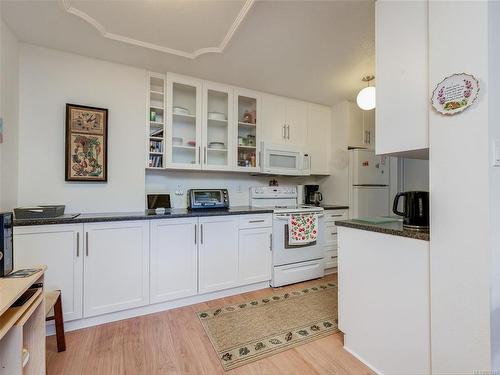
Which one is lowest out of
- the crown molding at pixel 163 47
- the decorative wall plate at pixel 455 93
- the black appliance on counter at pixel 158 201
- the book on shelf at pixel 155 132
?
the black appliance on counter at pixel 158 201

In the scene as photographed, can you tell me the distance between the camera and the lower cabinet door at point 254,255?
8.38 ft

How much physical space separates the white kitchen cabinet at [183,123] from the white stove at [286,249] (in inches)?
37.1

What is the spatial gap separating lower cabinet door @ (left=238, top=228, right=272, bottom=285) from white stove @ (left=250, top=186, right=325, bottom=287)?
84mm

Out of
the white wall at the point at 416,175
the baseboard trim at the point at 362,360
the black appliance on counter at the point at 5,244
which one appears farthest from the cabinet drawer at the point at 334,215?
the black appliance on counter at the point at 5,244

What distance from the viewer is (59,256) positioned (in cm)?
182

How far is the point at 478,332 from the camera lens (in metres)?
1.01

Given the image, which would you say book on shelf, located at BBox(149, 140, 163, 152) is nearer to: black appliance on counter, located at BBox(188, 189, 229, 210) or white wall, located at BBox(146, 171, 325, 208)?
white wall, located at BBox(146, 171, 325, 208)

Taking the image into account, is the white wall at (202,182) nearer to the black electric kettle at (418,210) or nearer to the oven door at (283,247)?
the oven door at (283,247)

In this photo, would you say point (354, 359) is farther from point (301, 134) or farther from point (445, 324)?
point (301, 134)

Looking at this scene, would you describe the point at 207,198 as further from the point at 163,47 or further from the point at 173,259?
the point at 163,47

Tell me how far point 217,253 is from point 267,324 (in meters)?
0.81

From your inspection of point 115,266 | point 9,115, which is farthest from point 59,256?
point 9,115

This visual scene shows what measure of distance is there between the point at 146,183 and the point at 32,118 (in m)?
1.13

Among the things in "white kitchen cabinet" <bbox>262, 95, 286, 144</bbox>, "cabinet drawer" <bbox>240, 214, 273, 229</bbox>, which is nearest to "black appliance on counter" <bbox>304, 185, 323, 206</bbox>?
"white kitchen cabinet" <bbox>262, 95, 286, 144</bbox>
